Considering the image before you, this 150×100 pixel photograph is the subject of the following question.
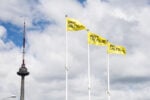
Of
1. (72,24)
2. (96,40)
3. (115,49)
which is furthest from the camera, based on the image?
(115,49)

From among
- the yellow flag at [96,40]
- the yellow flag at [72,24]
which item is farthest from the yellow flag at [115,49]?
the yellow flag at [72,24]

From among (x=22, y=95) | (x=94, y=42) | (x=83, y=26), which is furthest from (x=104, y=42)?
(x=22, y=95)

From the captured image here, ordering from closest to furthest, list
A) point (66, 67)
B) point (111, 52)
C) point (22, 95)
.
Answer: point (66, 67)
point (111, 52)
point (22, 95)

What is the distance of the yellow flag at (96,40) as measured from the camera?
3511 inches

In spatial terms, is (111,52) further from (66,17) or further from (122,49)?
(66,17)

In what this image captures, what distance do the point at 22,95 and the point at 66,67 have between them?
66640mm

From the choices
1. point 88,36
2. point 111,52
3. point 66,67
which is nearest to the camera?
point 66,67

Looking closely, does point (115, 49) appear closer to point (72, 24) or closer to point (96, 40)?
point (96, 40)

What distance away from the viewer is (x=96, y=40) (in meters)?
90.1

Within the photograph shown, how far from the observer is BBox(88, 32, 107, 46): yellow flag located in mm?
89188

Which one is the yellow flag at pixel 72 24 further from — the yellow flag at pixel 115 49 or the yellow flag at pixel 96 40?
the yellow flag at pixel 115 49

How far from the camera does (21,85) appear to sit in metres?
147

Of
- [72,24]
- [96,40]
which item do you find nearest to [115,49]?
[96,40]

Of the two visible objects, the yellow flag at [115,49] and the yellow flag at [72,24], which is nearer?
the yellow flag at [72,24]
